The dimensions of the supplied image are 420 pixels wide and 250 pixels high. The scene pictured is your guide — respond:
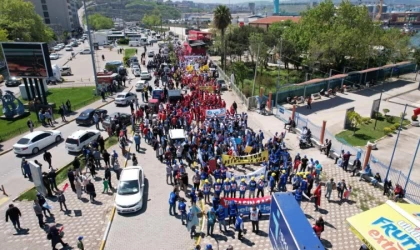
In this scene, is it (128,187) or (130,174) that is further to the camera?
(130,174)

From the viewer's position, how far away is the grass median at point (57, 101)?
26.0 meters

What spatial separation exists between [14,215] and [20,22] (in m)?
57.6

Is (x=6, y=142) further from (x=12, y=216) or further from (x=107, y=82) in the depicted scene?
(x=107, y=82)

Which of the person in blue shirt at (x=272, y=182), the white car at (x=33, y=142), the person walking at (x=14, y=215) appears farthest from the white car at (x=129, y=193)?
the white car at (x=33, y=142)

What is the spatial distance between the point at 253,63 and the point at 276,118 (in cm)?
3042

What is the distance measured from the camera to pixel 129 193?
15.3 metres

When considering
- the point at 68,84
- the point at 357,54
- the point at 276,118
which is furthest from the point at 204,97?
the point at 357,54

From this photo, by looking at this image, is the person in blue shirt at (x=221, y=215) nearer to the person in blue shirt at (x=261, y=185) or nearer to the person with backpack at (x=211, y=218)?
the person with backpack at (x=211, y=218)

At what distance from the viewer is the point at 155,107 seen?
29.2m

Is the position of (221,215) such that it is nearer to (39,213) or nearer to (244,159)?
(244,159)

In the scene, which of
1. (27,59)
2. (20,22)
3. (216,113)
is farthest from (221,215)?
(20,22)

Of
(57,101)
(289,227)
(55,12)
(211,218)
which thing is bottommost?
(57,101)

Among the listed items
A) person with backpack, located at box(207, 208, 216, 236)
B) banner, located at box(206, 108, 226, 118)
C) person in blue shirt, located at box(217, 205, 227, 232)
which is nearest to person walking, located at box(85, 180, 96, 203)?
person with backpack, located at box(207, 208, 216, 236)

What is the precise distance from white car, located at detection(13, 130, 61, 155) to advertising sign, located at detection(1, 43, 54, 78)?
9876 mm
